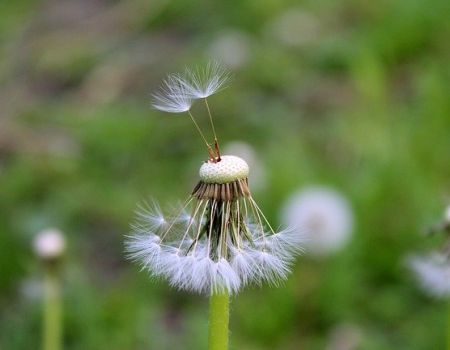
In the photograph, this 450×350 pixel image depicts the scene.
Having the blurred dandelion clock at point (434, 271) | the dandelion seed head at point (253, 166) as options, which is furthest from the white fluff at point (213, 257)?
the dandelion seed head at point (253, 166)

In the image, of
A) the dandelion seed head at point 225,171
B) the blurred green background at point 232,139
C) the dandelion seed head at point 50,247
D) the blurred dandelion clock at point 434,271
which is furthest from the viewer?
the blurred green background at point 232,139

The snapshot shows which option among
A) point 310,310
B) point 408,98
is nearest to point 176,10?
Result: point 408,98

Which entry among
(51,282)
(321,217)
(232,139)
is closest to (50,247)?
(51,282)

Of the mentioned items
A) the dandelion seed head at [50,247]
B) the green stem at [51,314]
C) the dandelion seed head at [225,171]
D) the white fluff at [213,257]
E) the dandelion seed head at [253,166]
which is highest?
the dandelion seed head at [253,166]

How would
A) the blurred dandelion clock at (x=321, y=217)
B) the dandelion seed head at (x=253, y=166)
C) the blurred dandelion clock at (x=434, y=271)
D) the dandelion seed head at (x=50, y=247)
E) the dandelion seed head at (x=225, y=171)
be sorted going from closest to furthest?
the dandelion seed head at (x=225, y=171) → the blurred dandelion clock at (x=434, y=271) → the dandelion seed head at (x=50, y=247) → the blurred dandelion clock at (x=321, y=217) → the dandelion seed head at (x=253, y=166)

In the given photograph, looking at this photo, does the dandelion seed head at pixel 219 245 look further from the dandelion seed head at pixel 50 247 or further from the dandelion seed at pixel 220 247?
the dandelion seed head at pixel 50 247

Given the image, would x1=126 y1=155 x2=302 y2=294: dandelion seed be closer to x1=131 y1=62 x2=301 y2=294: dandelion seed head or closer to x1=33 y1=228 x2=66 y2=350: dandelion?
x1=131 y1=62 x2=301 y2=294: dandelion seed head

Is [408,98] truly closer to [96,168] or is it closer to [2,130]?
[96,168]
